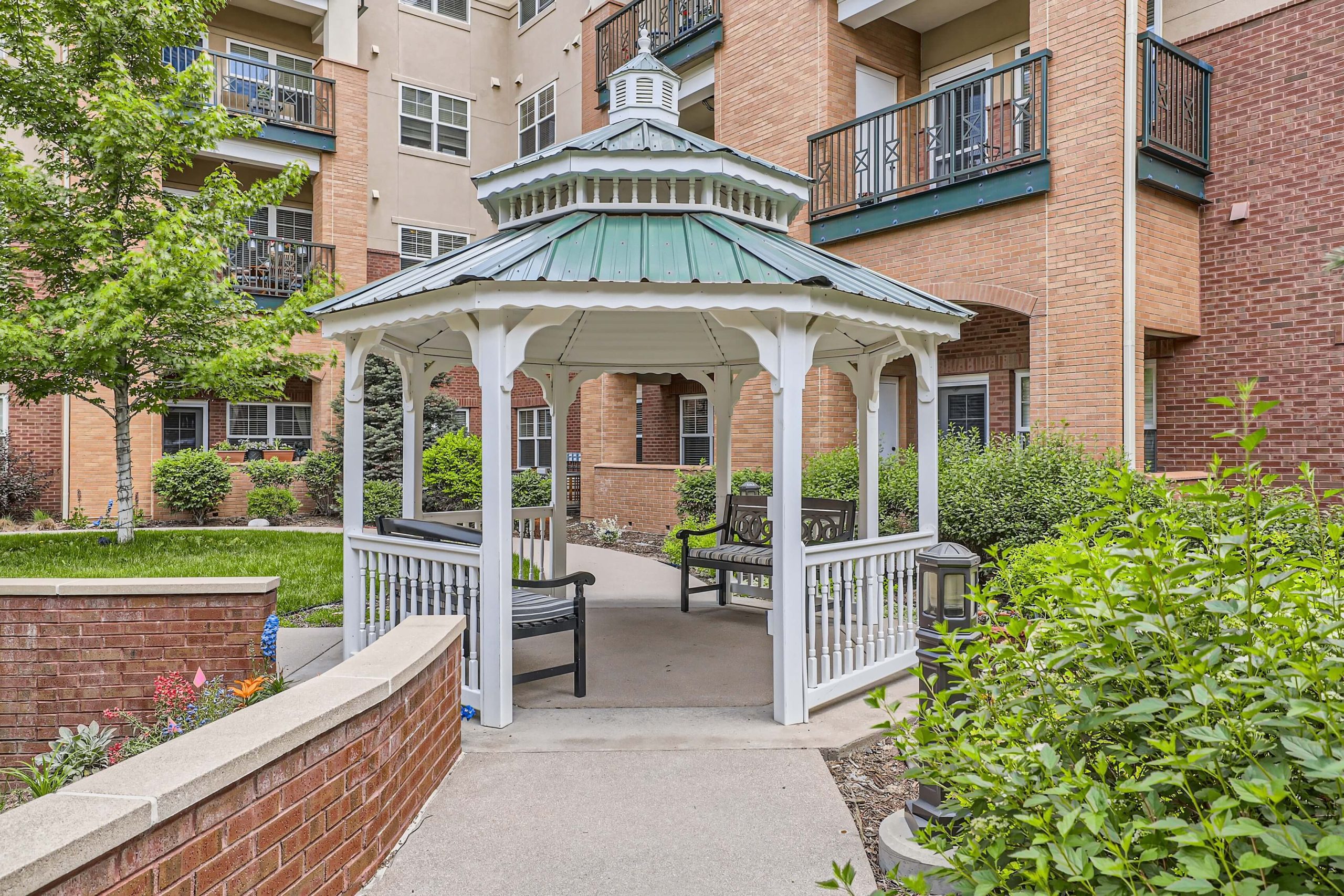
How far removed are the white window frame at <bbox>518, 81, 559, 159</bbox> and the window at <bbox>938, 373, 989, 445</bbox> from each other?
11466 millimetres

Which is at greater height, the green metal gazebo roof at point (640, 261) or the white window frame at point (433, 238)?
the white window frame at point (433, 238)

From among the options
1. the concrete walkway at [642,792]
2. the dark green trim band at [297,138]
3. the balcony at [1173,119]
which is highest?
the dark green trim band at [297,138]

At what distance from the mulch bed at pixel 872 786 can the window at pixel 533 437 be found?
15.6 metres

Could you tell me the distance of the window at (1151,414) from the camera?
1090 centimetres

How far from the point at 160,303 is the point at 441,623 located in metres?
7.44

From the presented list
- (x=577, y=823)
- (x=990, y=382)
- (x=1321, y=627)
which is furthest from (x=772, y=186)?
(x=990, y=382)

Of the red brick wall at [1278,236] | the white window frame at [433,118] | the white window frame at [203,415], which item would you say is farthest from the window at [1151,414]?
the white window frame at [203,415]

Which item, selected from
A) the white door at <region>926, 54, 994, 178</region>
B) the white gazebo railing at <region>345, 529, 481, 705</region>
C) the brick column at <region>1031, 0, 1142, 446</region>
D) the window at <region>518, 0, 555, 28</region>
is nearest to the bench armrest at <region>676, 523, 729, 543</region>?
the white gazebo railing at <region>345, 529, 481, 705</region>

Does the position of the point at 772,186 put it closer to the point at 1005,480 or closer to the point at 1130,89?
the point at 1005,480

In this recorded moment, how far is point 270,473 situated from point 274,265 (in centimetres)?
449

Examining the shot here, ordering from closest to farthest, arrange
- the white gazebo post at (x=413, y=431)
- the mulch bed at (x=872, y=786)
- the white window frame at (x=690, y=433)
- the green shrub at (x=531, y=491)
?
the mulch bed at (x=872, y=786)
the white gazebo post at (x=413, y=431)
the green shrub at (x=531, y=491)
the white window frame at (x=690, y=433)

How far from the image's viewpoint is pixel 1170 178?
9602mm

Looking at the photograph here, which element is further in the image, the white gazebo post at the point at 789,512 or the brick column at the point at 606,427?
the brick column at the point at 606,427

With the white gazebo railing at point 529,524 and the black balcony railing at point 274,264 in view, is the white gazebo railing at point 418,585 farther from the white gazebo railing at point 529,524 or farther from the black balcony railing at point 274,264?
the black balcony railing at point 274,264
